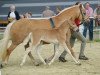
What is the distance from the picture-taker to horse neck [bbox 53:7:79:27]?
11.9 meters

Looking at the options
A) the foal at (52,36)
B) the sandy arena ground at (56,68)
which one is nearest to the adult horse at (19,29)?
the foal at (52,36)

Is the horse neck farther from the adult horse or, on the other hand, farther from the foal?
the foal

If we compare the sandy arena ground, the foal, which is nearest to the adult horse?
the foal

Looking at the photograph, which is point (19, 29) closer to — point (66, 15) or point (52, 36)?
point (52, 36)

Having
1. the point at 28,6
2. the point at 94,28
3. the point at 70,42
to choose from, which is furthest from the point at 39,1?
the point at 70,42

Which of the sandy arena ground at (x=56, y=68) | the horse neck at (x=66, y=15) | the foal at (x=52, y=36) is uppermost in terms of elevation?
the horse neck at (x=66, y=15)

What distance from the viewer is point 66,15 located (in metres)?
12.0

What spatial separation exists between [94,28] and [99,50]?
626 cm

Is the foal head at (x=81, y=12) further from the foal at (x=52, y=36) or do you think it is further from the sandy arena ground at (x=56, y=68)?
the sandy arena ground at (x=56, y=68)

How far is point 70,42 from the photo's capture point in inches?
503

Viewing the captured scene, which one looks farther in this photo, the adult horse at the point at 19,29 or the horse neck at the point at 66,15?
the horse neck at the point at 66,15

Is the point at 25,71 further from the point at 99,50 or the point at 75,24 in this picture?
the point at 99,50

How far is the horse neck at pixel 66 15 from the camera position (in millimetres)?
11938

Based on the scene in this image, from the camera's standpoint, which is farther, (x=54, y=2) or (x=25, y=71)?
(x=54, y=2)
